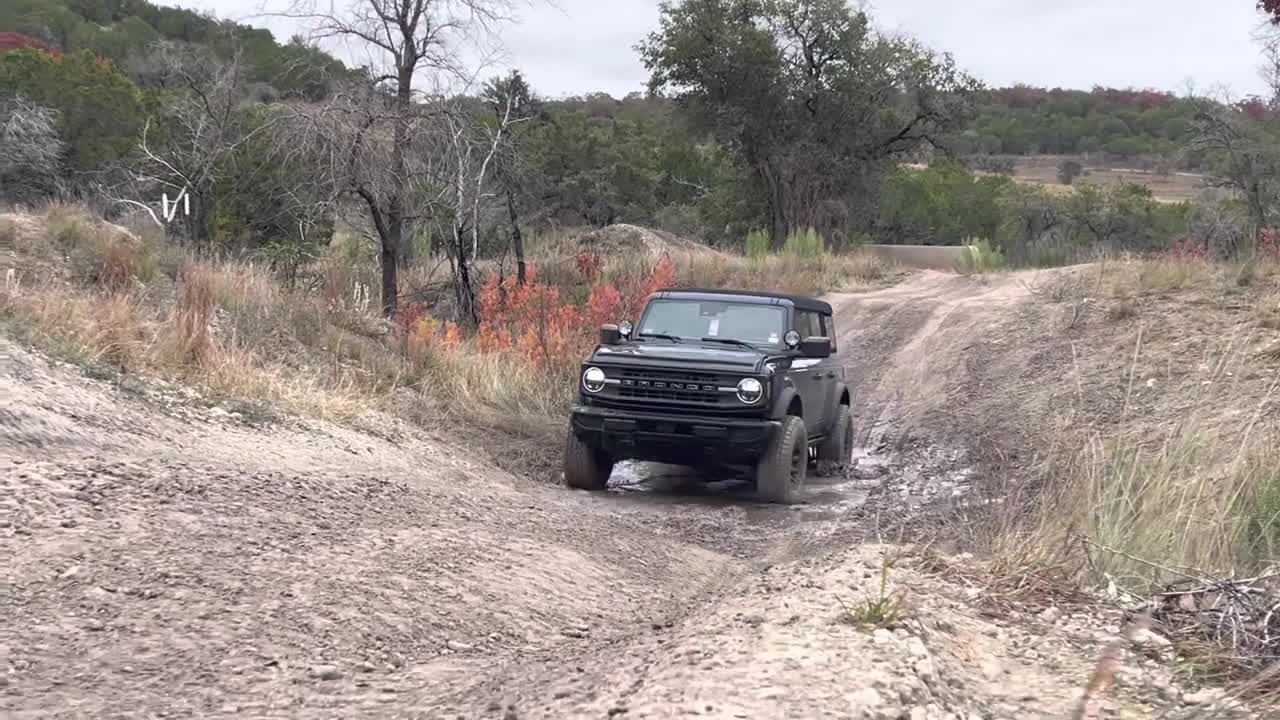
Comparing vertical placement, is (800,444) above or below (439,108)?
below

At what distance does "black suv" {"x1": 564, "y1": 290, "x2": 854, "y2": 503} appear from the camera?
8992mm

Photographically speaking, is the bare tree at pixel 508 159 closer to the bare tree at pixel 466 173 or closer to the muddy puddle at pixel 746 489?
the bare tree at pixel 466 173

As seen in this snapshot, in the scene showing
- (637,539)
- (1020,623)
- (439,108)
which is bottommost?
(637,539)

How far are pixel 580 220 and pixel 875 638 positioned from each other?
46.4 metres

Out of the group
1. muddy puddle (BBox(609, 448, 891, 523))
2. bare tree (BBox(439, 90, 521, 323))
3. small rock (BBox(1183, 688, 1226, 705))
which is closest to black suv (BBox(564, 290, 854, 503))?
muddy puddle (BBox(609, 448, 891, 523))

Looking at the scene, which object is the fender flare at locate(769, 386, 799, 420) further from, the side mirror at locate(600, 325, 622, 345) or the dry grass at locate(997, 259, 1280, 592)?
the dry grass at locate(997, 259, 1280, 592)

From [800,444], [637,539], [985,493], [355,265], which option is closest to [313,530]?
[637,539]

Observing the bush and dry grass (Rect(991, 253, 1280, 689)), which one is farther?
the bush

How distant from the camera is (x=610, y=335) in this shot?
32.9 feet

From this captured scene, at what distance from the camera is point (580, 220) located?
49.7 m

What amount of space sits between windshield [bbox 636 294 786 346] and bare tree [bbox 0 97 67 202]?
67.9 ft

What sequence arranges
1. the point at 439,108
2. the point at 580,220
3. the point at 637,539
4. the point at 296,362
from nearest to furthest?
1. the point at 637,539
2. the point at 296,362
3. the point at 439,108
4. the point at 580,220

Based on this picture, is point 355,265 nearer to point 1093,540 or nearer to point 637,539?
point 637,539

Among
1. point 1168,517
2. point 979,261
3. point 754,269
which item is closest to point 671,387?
point 1168,517
